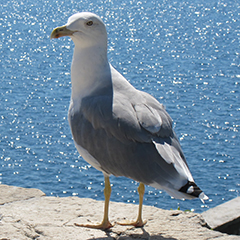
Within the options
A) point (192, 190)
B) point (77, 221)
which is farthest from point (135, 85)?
point (192, 190)

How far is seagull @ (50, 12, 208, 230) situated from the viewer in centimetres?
519

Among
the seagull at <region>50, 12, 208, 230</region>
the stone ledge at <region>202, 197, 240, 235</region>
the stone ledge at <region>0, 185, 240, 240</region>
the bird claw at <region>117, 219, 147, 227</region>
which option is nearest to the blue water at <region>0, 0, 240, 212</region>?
the stone ledge at <region>202, 197, 240, 235</region>

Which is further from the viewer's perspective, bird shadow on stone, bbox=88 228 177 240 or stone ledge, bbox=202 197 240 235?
stone ledge, bbox=202 197 240 235

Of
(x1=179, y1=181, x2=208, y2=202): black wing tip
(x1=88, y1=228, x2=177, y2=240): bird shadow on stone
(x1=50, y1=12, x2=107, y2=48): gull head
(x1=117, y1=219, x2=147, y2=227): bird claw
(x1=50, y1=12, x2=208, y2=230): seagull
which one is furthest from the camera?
(x1=117, y1=219, x2=147, y2=227): bird claw

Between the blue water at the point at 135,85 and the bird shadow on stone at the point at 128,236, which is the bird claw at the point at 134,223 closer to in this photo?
the bird shadow on stone at the point at 128,236

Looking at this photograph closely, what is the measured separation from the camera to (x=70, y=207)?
662cm

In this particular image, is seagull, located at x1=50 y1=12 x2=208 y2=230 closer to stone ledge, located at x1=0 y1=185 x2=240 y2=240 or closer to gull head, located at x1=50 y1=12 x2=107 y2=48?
gull head, located at x1=50 y1=12 x2=107 y2=48

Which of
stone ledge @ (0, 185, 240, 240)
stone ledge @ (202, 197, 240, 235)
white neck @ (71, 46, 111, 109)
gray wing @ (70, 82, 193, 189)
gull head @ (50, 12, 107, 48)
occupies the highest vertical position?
gull head @ (50, 12, 107, 48)

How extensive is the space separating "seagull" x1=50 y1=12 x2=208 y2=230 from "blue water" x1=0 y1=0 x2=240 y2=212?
10.9 m

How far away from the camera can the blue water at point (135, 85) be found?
715 inches

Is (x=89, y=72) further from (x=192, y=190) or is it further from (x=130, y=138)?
(x=192, y=190)

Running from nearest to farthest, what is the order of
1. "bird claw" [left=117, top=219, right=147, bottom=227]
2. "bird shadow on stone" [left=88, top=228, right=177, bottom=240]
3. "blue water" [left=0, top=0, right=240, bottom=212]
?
"bird shadow on stone" [left=88, top=228, right=177, bottom=240] → "bird claw" [left=117, top=219, right=147, bottom=227] → "blue water" [left=0, top=0, right=240, bottom=212]

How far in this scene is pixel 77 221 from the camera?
614 centimetres

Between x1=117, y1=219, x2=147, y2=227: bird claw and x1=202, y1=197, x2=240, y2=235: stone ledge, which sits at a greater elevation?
x1=117, y1=219, x2=147, y2=227: bird claw
